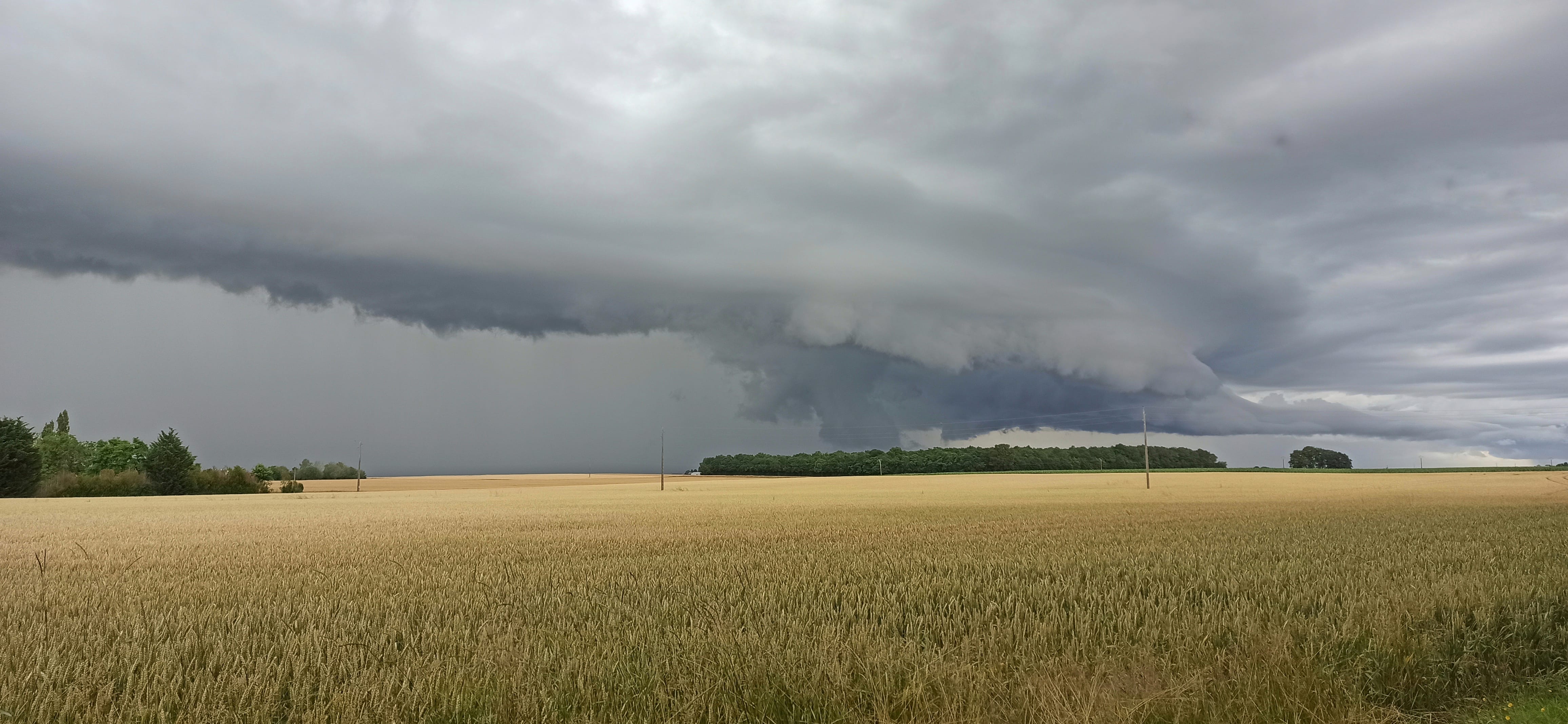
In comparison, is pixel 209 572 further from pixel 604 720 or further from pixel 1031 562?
pixel 1031 562

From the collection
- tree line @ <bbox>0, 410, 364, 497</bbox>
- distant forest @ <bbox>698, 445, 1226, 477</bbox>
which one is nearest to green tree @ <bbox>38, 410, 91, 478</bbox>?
tree line @ <bbox>0, 410, 364, 497</bbox>

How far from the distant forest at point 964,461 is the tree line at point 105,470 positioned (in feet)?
308

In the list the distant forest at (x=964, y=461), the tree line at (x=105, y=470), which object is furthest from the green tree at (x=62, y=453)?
the distant forest at (x=964, y=461)

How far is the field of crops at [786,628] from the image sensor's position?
19.4 ft

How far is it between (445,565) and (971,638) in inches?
416

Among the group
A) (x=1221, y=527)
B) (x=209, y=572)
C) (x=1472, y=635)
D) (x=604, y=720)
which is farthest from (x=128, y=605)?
(x=1221, y=527)

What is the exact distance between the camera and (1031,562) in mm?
13828

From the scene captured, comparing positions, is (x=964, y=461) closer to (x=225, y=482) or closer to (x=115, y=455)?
(x=225, y=482)

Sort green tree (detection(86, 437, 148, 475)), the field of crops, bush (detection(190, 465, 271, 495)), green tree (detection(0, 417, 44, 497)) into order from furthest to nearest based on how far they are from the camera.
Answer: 1. green tree (detection(86, 437, 148, 475))
2. bush (detection(190, 465, 271, 495))
3. green tree (detection(0, 417, 44, 497))
4. the field of crops

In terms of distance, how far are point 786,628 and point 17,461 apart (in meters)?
114

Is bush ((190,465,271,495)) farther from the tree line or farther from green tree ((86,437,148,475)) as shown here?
green tree ((86,437,148,475))

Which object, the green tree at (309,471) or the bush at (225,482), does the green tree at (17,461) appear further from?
the green tree at (309,471)

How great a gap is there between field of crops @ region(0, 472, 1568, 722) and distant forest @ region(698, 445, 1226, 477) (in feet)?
503

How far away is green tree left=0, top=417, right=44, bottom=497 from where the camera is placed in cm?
8694
